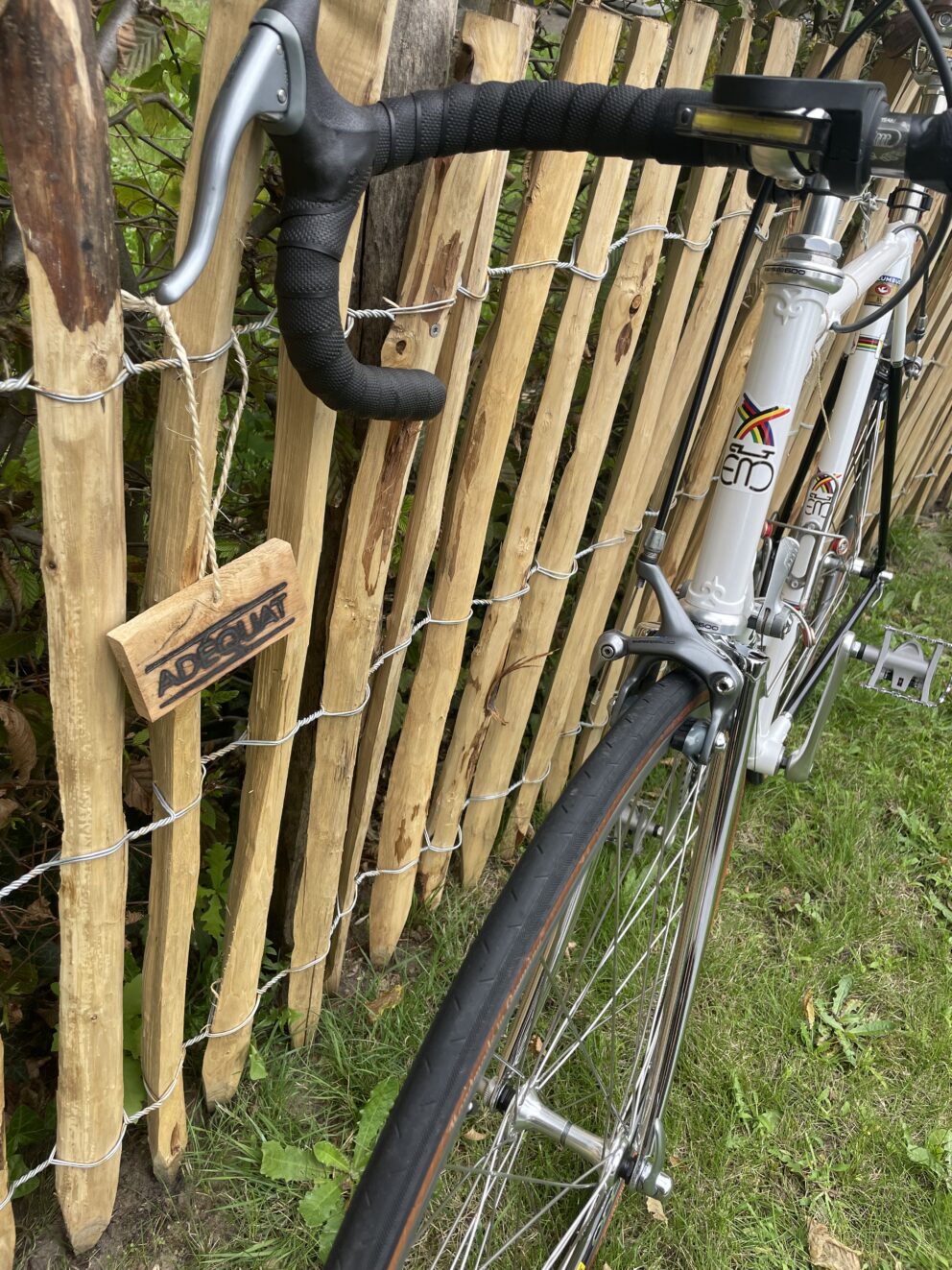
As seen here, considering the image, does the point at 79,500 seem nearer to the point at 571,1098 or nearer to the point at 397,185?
the point at 397,185

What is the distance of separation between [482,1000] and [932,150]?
0.94 metres

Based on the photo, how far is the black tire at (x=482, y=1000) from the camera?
839 mm

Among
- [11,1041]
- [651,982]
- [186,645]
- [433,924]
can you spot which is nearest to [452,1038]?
[186,645]

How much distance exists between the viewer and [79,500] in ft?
3.12

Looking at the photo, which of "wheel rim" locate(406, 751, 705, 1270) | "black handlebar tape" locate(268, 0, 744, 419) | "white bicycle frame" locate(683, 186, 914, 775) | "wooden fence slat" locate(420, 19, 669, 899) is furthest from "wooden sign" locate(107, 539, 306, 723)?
"wooden fence slat" locate(420, 19, 669, 899)

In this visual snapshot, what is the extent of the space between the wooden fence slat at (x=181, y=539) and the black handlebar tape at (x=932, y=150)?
645 millimetres

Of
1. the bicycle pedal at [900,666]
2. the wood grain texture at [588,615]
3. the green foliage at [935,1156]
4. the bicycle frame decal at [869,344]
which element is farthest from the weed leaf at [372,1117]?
the bicycle frame decal at [869,344]

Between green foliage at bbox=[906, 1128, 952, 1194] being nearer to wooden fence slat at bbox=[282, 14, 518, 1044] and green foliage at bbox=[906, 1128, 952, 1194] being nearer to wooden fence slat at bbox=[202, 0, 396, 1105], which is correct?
wooden fence slat at bbox=[282, 14, 518, 1044]

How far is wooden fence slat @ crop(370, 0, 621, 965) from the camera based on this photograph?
57.7 inches

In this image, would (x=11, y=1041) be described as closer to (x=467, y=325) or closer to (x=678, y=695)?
(x=678, y=695)

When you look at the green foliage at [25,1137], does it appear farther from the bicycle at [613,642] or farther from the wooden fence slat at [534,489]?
the wooden fence slat at [534,489]

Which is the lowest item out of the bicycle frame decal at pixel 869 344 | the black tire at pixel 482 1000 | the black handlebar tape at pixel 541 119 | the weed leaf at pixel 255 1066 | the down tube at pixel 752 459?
the weed leaf at pixel 255 1066

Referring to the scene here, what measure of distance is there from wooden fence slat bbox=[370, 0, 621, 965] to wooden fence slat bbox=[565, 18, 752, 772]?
481 mm

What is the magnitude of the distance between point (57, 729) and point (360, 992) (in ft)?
3.74
